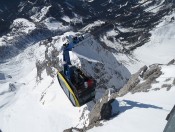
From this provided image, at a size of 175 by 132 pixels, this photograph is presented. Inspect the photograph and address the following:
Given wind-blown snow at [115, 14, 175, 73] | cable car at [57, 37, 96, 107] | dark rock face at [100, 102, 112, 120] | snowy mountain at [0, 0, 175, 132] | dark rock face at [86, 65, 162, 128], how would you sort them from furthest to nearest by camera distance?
wind-blown snow at [115, 14, 175, 73] → dark rock face at [86, 65, 162, 128] → dark rock face at [100, 102, 112, 120] → snowy mountain at [0, 0, 175, 132] → cable car at [57, 37, 96, 107]

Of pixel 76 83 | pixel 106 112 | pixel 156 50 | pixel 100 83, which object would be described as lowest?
pixel 156 50

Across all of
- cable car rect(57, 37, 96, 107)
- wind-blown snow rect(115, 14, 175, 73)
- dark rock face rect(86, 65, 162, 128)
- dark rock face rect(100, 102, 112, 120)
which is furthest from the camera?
wind-blown snow rect(115, 14, 175, 73)

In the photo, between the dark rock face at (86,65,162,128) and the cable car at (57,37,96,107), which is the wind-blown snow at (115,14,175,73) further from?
the cable car at (57,37,96,107)

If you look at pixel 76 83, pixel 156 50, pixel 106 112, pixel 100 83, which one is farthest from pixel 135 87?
pixel 156 50

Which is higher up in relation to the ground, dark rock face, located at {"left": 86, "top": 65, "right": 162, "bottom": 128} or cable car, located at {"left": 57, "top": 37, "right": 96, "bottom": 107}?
cable car, located at {"left": 57, "top": 37, "right": 96, "bottom": 107}

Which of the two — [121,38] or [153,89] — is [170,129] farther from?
[121,38]

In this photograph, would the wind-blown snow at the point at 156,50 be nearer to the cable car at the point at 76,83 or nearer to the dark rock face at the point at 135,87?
the dark rock face at the point at 135,87

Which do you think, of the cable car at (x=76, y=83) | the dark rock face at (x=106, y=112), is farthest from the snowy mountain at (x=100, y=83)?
the cable car at (x=76, y=83)

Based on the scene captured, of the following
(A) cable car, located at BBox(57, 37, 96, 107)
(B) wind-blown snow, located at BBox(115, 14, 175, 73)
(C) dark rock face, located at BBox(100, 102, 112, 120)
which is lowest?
(B) wind-blown snow, located at BBox(115, 14, 175, 73)

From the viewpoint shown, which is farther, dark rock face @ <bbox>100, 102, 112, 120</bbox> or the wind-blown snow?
the wind-blown snow

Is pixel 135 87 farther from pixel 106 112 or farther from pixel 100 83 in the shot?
pixel 100 83

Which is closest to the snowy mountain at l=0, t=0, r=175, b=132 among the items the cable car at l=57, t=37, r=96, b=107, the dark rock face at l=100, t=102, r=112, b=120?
the dark rock face at l=100, t=102, r=112, b=120

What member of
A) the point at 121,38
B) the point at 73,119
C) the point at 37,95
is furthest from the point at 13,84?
the point at 121,38
